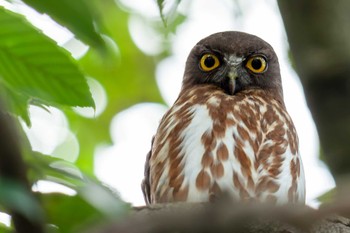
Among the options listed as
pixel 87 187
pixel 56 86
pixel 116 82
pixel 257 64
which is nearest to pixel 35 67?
pixel 56 86

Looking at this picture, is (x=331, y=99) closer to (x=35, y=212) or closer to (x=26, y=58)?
(x=26, y=58)

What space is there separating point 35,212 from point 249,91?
4264 millimetres

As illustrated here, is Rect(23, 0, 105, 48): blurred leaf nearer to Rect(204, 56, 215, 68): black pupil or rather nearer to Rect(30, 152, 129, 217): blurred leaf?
Rect(30, 152, 129, 217): blurred leaf

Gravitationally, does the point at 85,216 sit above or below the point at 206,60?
below

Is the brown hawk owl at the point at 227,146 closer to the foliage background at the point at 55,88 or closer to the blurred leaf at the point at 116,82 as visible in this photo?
the foliage background at the point at 55,88

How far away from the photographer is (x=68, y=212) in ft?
3.67

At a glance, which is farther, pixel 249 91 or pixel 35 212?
pixel 249 91

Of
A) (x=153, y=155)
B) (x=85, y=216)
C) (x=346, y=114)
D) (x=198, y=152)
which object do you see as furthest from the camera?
(x=153, y=155)

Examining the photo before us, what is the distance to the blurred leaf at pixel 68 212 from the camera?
3.39ft

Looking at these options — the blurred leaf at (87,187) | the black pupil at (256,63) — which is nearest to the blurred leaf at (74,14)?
the blurred leaf at (87,187)

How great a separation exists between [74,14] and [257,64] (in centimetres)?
434

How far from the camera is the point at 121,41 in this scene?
7.81m

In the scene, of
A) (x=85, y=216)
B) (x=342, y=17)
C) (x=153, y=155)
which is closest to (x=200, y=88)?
(x=153, y=155)

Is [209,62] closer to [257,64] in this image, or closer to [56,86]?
[257,64]
